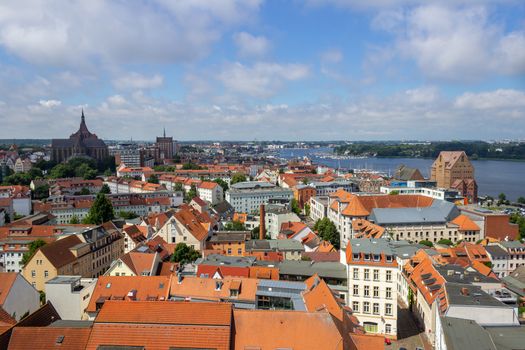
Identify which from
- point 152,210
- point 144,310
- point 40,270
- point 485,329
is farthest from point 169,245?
point 152,210

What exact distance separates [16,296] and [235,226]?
33.5m

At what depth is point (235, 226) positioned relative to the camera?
57.5 m

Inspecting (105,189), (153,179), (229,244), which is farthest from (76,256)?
(153,179)

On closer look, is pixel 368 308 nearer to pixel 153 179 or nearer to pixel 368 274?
pixel 368 274

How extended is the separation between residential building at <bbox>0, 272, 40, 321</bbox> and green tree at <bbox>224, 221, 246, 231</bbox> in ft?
102

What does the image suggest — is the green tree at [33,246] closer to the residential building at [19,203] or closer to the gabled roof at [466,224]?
the residential building at [19,203]

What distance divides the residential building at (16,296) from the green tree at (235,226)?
31.1 m

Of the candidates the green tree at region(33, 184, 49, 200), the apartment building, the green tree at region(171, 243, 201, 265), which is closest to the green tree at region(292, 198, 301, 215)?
the green tree at region(171, 243, 201, 265)

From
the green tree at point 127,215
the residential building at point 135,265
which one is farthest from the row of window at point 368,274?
the green tree at point 127,215

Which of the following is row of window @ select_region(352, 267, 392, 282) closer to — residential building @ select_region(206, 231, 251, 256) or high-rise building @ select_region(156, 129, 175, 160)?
residential building @ select_region(206, 231, 251, 256)

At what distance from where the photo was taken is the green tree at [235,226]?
57125mm

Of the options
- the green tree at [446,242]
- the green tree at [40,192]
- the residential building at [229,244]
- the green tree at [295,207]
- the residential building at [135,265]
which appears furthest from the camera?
the green tree at [40,192]

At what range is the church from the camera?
143 metres

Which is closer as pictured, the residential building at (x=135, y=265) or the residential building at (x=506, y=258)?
the residential building at (x=135, y=265)
